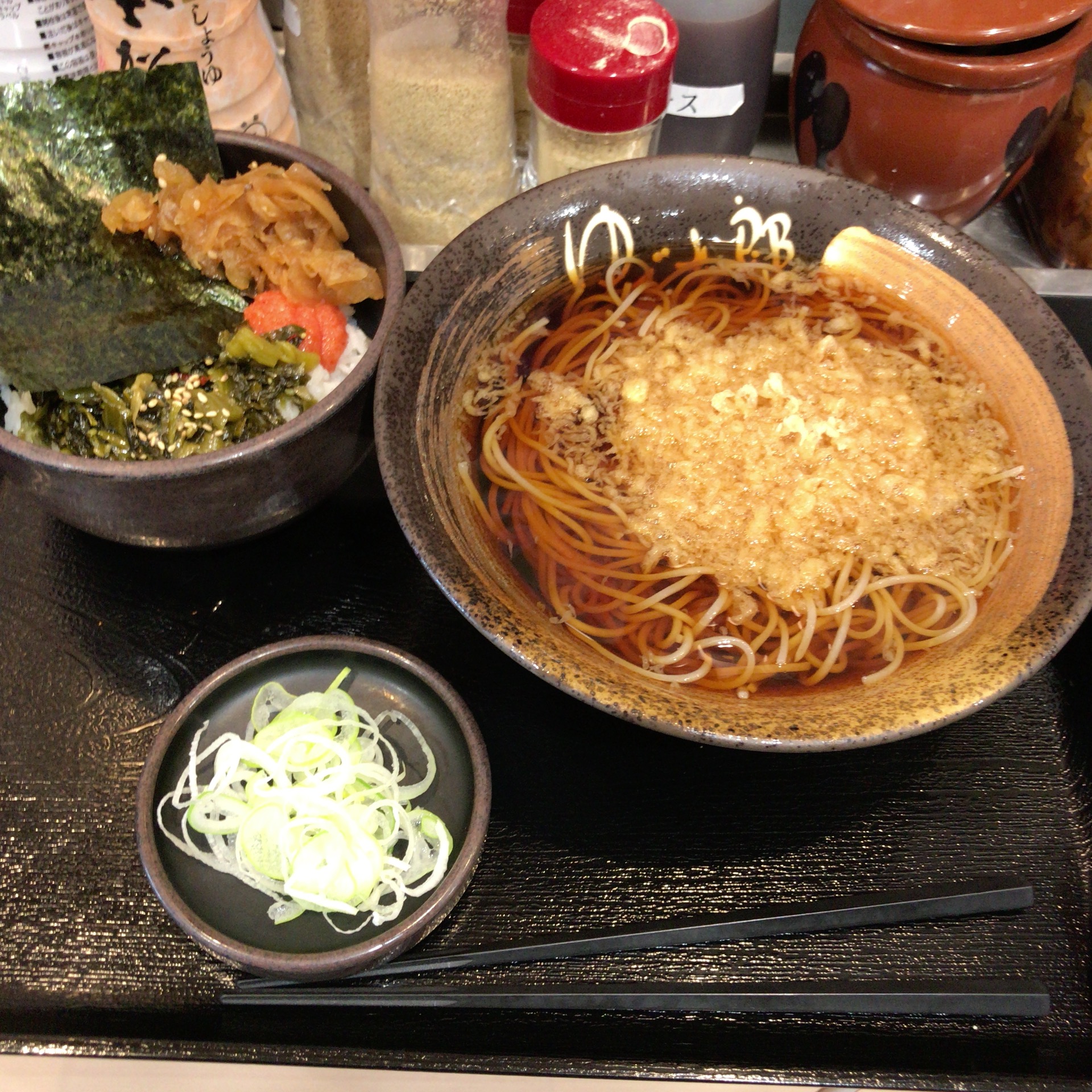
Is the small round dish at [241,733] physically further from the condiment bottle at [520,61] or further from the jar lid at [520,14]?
the jar lid at [520,14]

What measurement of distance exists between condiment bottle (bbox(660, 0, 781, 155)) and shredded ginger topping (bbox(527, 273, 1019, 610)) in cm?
49

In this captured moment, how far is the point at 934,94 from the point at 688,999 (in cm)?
159

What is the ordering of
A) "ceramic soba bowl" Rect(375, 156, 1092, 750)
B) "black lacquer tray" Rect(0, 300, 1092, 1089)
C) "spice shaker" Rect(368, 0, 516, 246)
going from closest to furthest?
"ceramic soba bowl" Rect(375, 156, 1092, 750) → "black lacquer tray" Rect(0, 300, 1092, 1089) → "spice shaker" Rect(368, 0, 516, 246)

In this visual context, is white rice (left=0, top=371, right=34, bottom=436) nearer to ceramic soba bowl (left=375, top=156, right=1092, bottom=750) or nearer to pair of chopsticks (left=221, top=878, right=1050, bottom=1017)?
ceramic soba bowl (left=375, top=156, right=1092, bottom=750)

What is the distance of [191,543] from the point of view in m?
1.50

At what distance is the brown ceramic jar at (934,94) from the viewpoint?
152 cm

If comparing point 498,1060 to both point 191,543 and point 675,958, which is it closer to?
point 675,958

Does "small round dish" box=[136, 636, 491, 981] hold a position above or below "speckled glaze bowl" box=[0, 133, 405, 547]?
below

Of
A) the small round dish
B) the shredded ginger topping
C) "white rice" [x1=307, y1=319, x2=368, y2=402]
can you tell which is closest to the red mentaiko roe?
"white rice" [x1=307, y1=319, x2=368, y2=402]

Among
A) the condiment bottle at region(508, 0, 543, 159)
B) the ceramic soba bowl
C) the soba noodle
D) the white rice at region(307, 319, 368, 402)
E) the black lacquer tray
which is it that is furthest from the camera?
the condiment bottle at region(508, 0, 543, 159)

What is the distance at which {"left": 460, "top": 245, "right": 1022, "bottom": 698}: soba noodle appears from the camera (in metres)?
1.36

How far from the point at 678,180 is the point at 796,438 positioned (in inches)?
21.2

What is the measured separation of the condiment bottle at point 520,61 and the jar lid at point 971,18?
0.66 metres

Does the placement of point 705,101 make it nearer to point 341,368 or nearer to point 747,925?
point 341,368
